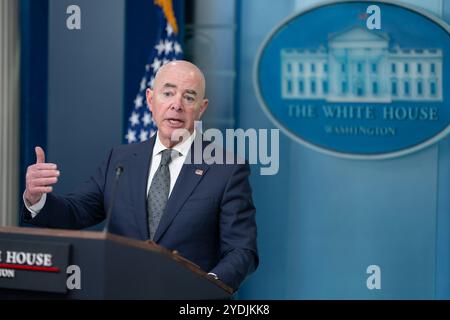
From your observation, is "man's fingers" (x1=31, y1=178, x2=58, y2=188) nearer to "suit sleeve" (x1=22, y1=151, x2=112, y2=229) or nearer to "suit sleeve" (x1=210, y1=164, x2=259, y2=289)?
"suit sleeve" (x1=22, y1=151, x2=112, y2=229)

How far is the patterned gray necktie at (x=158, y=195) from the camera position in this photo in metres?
2.53

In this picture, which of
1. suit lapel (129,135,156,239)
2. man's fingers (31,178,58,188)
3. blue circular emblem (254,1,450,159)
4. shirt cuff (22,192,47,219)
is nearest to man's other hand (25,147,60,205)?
man's fingers (31,178,58,188)

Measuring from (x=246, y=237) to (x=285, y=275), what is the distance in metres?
1.78

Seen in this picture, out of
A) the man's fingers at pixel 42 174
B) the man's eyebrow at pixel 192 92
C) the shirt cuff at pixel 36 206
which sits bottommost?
the shirt cuff at pixel 36 206

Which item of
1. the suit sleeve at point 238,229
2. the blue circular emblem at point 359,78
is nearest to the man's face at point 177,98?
the suit sleeve at point 238,229

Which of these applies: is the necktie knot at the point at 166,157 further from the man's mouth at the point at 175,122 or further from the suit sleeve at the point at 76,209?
the suit sleeve at the point at 76,209

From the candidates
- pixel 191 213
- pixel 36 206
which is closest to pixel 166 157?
pixel 191 213

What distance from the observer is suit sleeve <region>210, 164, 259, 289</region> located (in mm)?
2305

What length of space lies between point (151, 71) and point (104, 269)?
7.54 feet

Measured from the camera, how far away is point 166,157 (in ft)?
8.60

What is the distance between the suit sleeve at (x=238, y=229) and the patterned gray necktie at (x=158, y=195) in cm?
21

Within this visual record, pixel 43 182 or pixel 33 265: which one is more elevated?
pixel 43 182

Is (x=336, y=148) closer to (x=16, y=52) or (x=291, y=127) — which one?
(x=291, y=127)

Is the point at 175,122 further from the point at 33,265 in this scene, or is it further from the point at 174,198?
the point at 33,265
